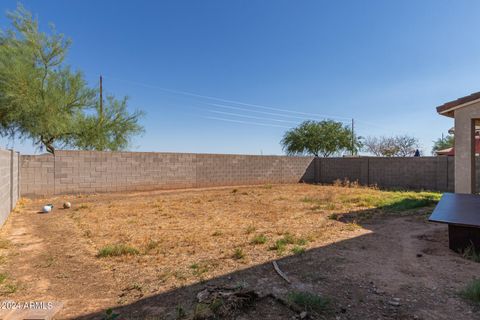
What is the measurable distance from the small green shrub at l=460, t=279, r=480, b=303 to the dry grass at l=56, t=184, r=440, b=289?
1.86 m

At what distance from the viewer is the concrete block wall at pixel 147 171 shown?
393 inches

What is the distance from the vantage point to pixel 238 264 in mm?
3660

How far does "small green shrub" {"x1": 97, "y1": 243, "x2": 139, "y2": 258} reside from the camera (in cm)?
405

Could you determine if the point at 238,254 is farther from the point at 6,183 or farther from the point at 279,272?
the point at 6,183

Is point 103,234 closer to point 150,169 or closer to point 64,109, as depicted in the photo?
point 150,169

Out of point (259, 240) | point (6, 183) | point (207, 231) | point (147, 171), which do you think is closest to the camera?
point (259, 240)

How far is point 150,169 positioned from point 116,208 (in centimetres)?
467

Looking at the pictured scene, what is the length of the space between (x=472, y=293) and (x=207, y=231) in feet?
12.9

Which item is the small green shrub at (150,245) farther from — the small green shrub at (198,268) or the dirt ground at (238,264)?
the small green shrub at (198,268)

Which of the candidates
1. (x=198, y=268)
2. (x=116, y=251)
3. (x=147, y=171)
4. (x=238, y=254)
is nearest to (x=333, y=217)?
(x=238, y=254)

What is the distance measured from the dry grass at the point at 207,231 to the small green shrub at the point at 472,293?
186cm

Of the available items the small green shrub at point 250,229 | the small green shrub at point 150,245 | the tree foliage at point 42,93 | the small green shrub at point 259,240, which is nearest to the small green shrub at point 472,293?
the small green shrub at point 259,240

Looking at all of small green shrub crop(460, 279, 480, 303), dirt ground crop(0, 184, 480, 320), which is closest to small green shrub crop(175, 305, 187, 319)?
dirt ground crop(0, 184, 480, 320)

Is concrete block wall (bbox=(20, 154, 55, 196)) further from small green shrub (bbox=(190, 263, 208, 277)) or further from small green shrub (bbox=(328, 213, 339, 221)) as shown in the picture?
small green shrub (bbox=(328, 213, 339, 221))
